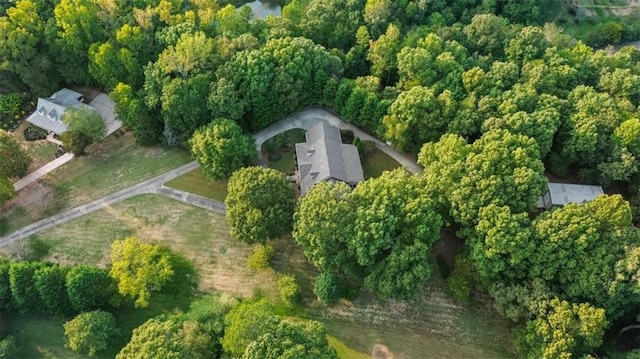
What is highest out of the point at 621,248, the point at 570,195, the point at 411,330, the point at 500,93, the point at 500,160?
the point at 500,93

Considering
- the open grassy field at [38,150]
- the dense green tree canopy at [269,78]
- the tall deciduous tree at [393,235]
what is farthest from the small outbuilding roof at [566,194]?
the open grassy field at [38,150]

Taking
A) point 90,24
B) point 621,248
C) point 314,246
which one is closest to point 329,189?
point 314,246

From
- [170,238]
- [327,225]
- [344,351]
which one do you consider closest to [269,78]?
[327,225]

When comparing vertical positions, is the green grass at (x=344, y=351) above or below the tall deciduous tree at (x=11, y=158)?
below

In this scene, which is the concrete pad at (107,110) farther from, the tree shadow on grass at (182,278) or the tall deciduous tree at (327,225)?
the tall deciduous tree at (327,225)

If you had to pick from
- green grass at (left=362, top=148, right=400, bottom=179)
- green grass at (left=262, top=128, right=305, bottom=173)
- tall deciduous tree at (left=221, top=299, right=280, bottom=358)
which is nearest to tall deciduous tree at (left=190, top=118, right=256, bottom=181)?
green grass at (left=262, top=128, right=305, bottom=173)

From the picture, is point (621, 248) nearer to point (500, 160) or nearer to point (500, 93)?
point (500, 160)
